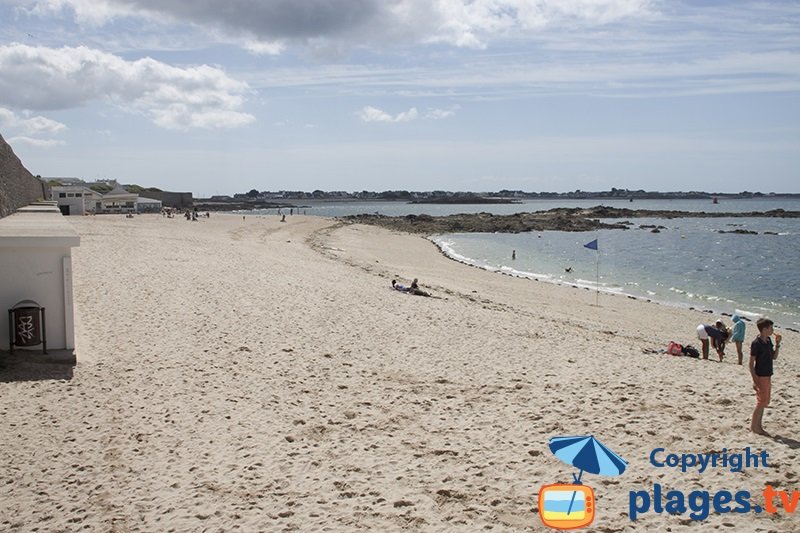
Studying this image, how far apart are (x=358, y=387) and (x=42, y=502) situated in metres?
4.49

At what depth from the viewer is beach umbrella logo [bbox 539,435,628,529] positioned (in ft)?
18.4

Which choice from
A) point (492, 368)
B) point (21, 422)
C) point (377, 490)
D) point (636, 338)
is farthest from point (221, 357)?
point (636, 338)

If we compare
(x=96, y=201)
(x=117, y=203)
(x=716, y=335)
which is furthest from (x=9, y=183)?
(x=117, y=203)

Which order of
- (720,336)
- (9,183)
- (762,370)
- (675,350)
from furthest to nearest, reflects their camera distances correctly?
(9,183)
(720,336)
(675,350)
(762,370)

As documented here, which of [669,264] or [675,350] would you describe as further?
[669,264]

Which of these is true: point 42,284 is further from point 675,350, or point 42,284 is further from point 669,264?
point 669,264

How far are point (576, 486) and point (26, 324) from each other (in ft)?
25.6

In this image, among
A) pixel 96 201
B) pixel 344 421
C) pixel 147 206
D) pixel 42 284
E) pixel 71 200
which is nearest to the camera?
pixel 344 421

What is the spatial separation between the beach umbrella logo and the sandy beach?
12cm

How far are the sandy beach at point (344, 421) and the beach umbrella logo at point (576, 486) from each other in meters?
0.12

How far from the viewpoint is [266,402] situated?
28.0ft

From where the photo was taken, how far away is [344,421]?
7918 mm

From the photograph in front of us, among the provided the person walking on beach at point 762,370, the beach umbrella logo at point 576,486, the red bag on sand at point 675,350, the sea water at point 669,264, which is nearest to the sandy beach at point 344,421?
the beach umbrella logo at point 576,486

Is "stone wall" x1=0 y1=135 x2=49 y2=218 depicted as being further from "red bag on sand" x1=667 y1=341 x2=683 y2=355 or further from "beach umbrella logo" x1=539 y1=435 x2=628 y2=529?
"red bag on sand" x1=667 y1=341 x2=683 y2=355
